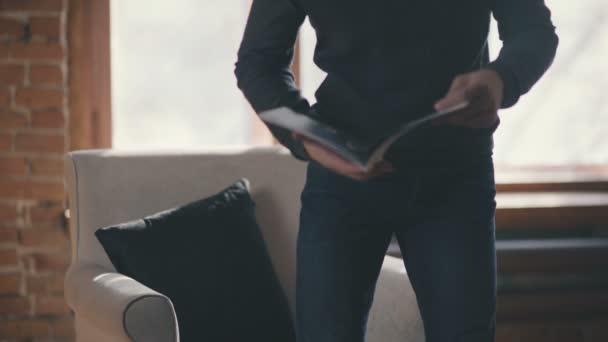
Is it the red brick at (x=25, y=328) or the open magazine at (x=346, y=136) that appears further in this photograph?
the red brick at (x=25, y=328)

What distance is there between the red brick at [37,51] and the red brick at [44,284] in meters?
0.72

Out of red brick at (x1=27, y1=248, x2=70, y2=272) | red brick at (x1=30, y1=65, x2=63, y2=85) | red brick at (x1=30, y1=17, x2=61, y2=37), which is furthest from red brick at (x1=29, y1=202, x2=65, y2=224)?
red brick at (x1=30, y1=17, x2=61, y2=37)

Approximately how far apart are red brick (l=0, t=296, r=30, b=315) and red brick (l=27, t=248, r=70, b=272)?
0.11 meters

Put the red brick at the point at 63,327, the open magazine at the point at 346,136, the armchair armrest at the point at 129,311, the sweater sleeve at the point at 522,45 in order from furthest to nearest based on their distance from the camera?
the red brick at the point at 63,327
the armchair armrest at the point at 129,311
the sweater sleeve at the point at 522,45
the open magazine at the point at 346,136

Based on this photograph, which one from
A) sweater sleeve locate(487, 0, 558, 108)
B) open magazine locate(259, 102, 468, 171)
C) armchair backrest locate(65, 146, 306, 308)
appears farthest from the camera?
armchair backrest locate(65, 146, 306, 308)

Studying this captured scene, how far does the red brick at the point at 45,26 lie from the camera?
2348mm

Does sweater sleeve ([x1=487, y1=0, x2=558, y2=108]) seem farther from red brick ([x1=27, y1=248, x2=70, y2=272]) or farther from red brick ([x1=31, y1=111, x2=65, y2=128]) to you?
red brick ([x1=27, y1=248, x2=70, y2=272])

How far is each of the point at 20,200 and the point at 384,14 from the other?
1.71 meters

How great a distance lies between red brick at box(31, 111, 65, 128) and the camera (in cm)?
237

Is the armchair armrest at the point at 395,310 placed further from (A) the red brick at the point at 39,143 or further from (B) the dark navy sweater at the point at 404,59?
(A) the red brick at the point at 39,143

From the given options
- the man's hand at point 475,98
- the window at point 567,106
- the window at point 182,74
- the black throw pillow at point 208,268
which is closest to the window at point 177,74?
the window at point 182,74

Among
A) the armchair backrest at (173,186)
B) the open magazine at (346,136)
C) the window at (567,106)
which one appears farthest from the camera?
the window at (567,106)

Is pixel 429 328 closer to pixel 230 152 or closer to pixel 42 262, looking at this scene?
pixel 230 152

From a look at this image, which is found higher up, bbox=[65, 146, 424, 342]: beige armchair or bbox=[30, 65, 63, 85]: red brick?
bbox=[30, 65, 63, 85]: red brick
